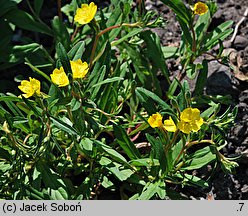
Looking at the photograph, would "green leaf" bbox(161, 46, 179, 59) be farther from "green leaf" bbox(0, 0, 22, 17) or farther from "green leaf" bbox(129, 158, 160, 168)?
"green leaf" bbox(0, 0, 22, 17)

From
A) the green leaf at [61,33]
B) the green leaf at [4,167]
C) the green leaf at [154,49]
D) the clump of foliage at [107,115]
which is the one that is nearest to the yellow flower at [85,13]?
the clump of foliage at [107,115]

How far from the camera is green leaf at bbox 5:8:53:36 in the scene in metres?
3.46

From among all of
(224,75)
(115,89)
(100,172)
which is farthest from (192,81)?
(100,172)

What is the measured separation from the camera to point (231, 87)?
3.47 metres

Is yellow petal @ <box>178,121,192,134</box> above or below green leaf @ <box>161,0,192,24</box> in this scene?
below

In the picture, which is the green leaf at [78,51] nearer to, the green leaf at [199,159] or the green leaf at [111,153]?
the green leaf at [111,153]

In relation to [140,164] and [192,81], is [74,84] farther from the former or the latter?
[192,81]

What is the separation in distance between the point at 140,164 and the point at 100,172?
0.26 m

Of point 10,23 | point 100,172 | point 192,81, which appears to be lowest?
point 100,172

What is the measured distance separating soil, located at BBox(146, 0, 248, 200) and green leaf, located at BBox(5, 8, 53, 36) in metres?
0.78

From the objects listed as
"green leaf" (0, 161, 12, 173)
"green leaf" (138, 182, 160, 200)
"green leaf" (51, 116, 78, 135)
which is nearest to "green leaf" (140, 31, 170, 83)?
"green leaf" (138, 182, 160, 200)

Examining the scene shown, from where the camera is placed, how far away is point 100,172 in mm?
3109

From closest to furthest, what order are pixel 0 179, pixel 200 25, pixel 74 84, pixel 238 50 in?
pixel 74 84 < pixel 0 179 < pixel 200 25 < pixel 238 50

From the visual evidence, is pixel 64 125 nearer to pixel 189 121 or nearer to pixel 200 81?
pixel 189 121
